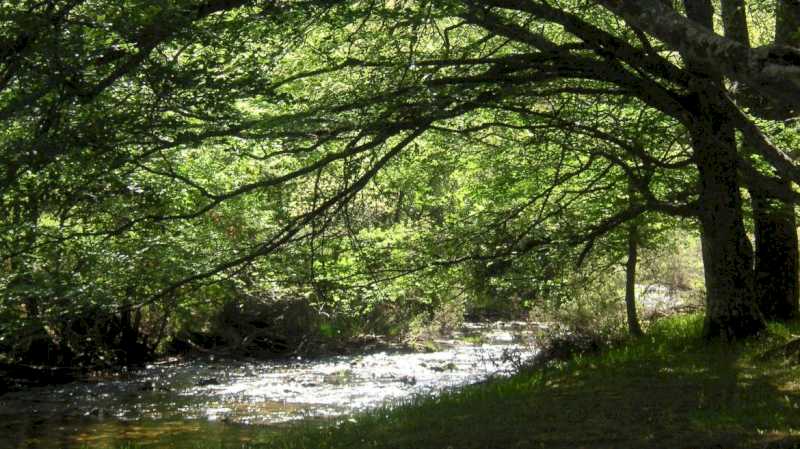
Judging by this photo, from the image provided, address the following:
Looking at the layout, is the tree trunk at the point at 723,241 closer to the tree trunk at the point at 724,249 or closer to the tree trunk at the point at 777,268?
the tree trunk at the point at 724,249

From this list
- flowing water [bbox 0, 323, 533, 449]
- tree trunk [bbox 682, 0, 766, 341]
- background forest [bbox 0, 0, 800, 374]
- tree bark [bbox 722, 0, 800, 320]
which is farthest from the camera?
tree bark [bbox 722, 0, 800, 320]

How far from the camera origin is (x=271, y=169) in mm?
16406

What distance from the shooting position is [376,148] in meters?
13.2

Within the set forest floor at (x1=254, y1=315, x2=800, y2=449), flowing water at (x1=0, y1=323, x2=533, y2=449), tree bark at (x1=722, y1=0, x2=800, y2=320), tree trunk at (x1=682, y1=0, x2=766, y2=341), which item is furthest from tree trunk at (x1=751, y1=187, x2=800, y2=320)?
flowing water at (x1=0, y1=323, x2=533, y2=449)

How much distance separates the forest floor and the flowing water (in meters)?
2.14

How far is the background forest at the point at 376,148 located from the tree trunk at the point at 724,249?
0.03 m

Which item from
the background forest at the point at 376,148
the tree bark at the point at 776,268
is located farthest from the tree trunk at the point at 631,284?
the tree bark at the point at 776,268

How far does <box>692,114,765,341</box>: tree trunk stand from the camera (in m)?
12.5

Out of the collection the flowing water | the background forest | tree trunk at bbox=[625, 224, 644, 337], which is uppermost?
the background forest

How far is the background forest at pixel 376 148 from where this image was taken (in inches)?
311

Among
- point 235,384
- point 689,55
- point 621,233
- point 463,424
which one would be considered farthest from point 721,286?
point 235,384

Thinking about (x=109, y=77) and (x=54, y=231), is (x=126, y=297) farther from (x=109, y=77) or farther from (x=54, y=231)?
(x=109, y=77)

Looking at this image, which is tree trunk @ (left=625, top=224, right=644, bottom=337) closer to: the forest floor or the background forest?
the background forest

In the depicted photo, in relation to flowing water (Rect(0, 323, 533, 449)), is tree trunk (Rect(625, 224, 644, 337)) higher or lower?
higher
